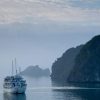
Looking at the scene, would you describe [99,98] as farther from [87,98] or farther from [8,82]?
[8,82]

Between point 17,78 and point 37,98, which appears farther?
point 17,78

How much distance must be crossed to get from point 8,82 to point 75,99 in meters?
46.2

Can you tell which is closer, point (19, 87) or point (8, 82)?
point (19, 87)

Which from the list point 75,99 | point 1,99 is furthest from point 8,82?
point 75,99

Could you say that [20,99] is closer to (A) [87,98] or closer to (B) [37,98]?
(B) [37,98]

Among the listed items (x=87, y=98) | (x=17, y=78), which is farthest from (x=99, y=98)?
(x=17, y=78)

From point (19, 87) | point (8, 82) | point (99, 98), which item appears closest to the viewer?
point (99, 98)

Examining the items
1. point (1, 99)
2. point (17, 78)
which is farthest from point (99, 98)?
point (17, 78)

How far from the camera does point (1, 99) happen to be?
6107 inches

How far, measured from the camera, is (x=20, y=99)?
154m

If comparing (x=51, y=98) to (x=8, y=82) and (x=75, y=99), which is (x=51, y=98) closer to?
(x=75, y=99)

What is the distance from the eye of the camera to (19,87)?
176375 millimetres

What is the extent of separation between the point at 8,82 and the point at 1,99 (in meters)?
34.6

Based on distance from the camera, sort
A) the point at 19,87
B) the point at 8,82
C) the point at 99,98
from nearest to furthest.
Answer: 1. the point at 99,98
2. the point at 19,87
3. the point at 8,82
